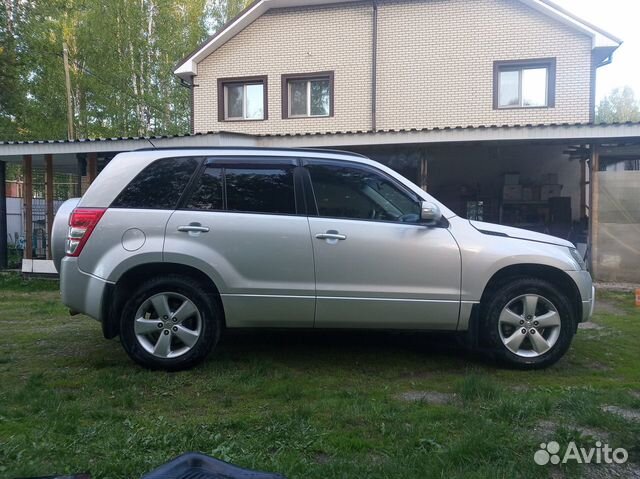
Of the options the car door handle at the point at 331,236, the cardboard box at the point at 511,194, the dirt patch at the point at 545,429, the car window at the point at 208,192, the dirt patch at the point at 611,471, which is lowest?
the dirt patch at the point at 611,471

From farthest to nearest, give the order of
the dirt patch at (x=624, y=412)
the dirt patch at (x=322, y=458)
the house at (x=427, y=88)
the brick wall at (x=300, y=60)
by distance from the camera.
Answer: the brick wall at (x=300, y=60), the house at (x=427, y=88), the dirt patch at (x=624, y=412), the dirt patch at (x=322, y=458)

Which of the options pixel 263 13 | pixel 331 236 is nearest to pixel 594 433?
pixel 331 236

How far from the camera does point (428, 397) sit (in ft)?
13.3

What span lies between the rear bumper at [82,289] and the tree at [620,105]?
5389 centimetres

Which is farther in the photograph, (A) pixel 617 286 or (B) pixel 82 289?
(A) pixel 617 286

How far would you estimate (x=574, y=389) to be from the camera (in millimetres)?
4137

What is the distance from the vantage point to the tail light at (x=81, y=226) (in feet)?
15.3

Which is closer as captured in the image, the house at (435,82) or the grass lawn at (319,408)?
the grass lawn at (319,408)

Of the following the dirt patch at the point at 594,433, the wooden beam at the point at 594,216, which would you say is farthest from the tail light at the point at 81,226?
the wooden beam at the point at 594,216

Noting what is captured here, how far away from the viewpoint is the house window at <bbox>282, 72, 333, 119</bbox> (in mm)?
13820

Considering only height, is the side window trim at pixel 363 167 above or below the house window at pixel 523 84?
below

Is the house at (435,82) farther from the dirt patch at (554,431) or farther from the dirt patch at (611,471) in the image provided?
the dirt patch at (611,471)

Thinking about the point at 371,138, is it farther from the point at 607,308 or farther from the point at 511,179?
the point at 607,308

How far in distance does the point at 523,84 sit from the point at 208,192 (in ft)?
34.2
